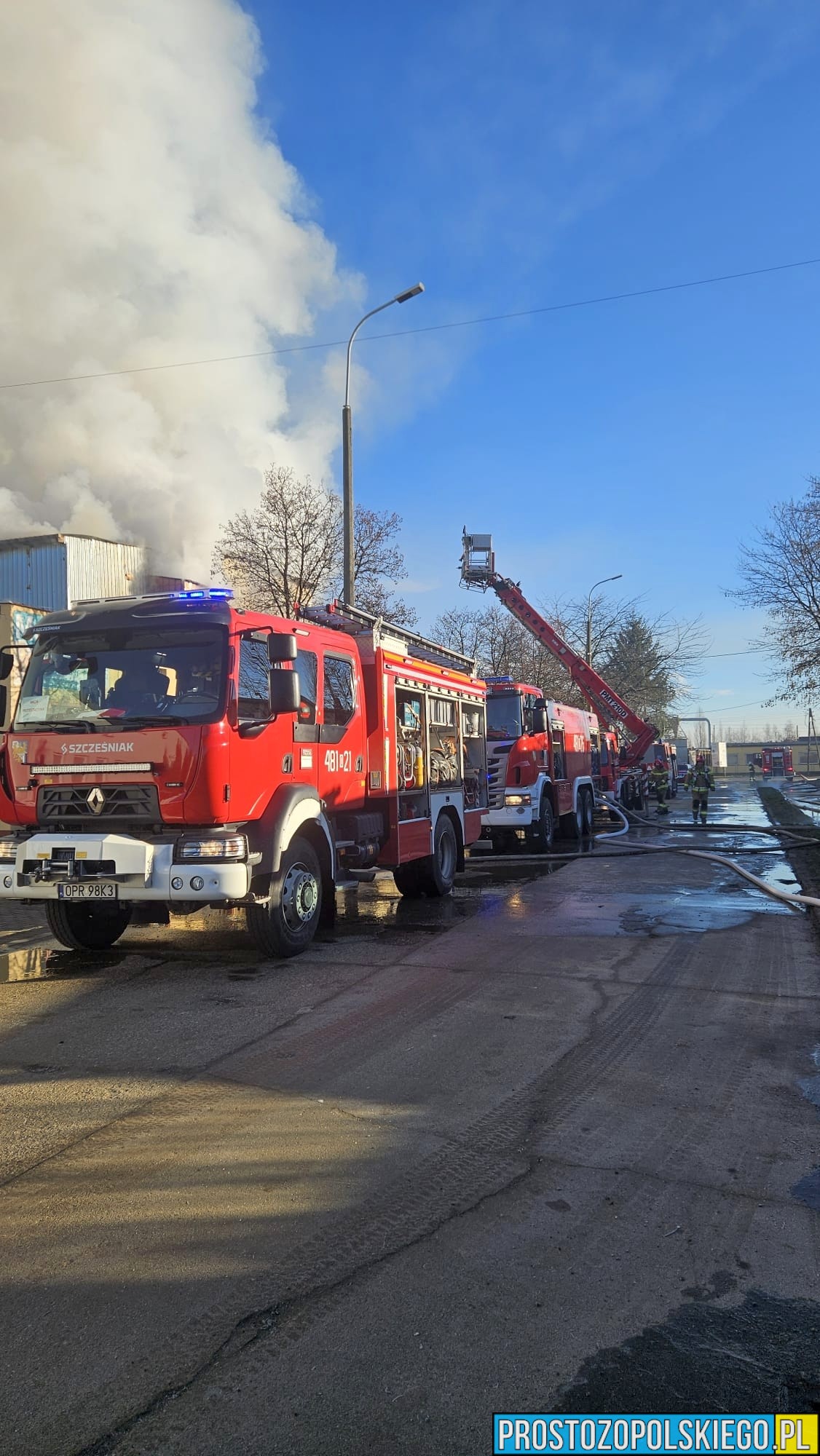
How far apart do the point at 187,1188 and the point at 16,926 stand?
6.74m

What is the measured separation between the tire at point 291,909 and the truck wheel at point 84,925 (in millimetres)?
1331

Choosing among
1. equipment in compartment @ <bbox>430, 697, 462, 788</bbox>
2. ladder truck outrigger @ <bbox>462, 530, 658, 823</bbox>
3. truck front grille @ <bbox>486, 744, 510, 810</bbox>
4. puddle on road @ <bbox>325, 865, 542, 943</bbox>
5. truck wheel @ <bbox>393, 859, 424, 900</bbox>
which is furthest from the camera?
ladder truck outrigger @ <bbox>462, 530, 658, 823</bbox>

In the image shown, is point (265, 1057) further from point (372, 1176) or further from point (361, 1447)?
point (361, 1447)

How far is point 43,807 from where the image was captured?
261 inches

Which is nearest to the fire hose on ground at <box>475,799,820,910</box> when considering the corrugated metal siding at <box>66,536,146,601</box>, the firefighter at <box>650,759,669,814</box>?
the firefighter at <box>650,759,669,814</box>

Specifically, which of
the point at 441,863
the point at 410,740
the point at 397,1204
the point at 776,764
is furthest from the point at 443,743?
the point at 776,764

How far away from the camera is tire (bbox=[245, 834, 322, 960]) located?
22.7 feet

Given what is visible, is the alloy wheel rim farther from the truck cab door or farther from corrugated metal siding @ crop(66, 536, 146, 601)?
corrugated metal siding @ crop(66, 536, 146, 601)

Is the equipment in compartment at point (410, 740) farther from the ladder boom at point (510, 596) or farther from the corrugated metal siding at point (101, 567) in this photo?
the corrugated metal siding at point (101, 567)

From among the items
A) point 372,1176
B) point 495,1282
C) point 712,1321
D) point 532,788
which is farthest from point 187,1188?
point 532,788

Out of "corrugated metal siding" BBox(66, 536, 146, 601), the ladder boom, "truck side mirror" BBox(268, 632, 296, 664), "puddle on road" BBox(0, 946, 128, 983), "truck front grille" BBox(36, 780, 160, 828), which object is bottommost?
"puddle on road" BBox(0, 946, 128, 983)

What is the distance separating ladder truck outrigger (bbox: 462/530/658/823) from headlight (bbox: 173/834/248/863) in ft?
56.5

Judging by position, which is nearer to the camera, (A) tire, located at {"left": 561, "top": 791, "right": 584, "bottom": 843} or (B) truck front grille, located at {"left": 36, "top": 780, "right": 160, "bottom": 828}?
(B) truck front grille, located at {"left": 36, "top": 780, "right": 160, "bottom": 828}

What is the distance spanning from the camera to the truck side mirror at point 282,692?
6.78 m
